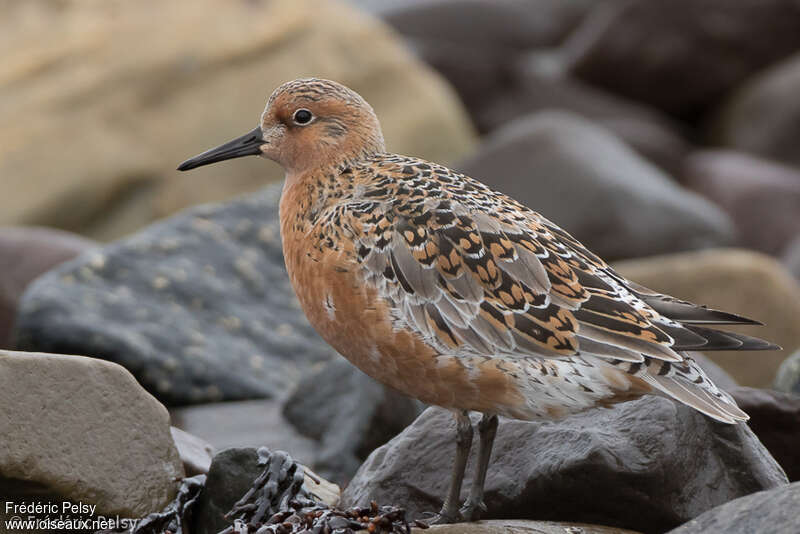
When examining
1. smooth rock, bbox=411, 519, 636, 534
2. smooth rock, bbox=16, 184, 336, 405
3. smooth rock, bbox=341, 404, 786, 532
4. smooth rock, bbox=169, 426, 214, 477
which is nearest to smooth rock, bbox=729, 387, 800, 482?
smooth rock, bbox=341, 404, 786, 532

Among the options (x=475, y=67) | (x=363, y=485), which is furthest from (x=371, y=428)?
(x=475, y=67)

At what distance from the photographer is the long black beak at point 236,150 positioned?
6.98 metres

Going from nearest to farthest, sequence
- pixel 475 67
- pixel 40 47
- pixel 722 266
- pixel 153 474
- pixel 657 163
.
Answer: pixel 153 474 → pixel 722 266 → pixel 40 47 → pixel 657 163 → pixel 475 67

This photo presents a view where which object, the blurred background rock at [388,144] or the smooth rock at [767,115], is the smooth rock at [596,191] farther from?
the smooth rock at [767,115]

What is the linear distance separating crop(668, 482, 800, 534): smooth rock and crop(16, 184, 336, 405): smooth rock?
517 centimetres

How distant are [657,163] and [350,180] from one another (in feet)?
35.5

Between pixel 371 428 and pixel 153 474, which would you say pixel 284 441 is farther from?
pixel 153 474

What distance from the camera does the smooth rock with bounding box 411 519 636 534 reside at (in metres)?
5.59

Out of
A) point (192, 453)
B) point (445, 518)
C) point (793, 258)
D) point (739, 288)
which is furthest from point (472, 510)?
point (793, 258)

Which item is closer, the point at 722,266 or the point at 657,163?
the point at 722,266

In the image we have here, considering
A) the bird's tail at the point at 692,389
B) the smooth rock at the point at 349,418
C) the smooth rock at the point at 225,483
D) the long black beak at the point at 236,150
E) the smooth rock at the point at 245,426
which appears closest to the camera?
the bird's tail at the point at 692,389

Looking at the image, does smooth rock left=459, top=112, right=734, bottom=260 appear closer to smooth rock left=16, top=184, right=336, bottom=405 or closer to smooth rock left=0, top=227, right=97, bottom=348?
smooth rock left=16, top=184, right=336, bottom=405

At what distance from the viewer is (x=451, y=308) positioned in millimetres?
5824

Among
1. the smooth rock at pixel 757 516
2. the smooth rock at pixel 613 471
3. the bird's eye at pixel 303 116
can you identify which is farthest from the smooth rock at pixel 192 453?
the smooth rock at pixel 757 516
